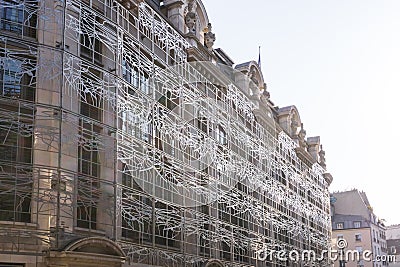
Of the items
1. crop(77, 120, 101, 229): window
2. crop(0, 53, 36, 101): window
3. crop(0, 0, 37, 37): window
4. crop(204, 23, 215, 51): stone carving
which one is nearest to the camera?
crop(0, 53, 36, 101): window

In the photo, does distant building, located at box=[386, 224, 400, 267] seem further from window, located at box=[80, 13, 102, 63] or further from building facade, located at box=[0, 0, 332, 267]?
window, located at box=[80, 13, 102, 63]

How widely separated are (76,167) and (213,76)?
1278 centimetres

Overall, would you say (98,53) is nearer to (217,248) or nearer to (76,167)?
(76,167)

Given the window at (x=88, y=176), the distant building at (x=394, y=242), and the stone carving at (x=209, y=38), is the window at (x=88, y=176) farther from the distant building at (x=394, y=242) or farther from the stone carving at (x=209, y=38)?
the distant building at (x=394, y=242)

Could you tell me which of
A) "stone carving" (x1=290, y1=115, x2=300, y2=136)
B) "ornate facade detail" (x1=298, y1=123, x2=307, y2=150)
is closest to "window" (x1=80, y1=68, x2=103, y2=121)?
"stone carving" (x1=290, y1=115, x2=300, y2=136)

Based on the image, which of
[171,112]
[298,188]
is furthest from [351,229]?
[171,112]

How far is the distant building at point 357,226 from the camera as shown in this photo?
66.2 metres

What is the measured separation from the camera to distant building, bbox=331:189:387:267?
2608 inches

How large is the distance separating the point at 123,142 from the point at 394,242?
7160cm

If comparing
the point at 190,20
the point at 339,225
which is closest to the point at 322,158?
the point at 339,225

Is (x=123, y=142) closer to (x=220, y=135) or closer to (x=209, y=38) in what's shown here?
(x=220, y=135)

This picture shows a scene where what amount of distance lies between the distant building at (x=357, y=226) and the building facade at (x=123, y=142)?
36.6 meters

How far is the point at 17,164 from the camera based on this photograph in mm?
15758

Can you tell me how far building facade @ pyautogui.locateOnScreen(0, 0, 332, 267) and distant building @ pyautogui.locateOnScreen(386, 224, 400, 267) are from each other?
49.6 meters
